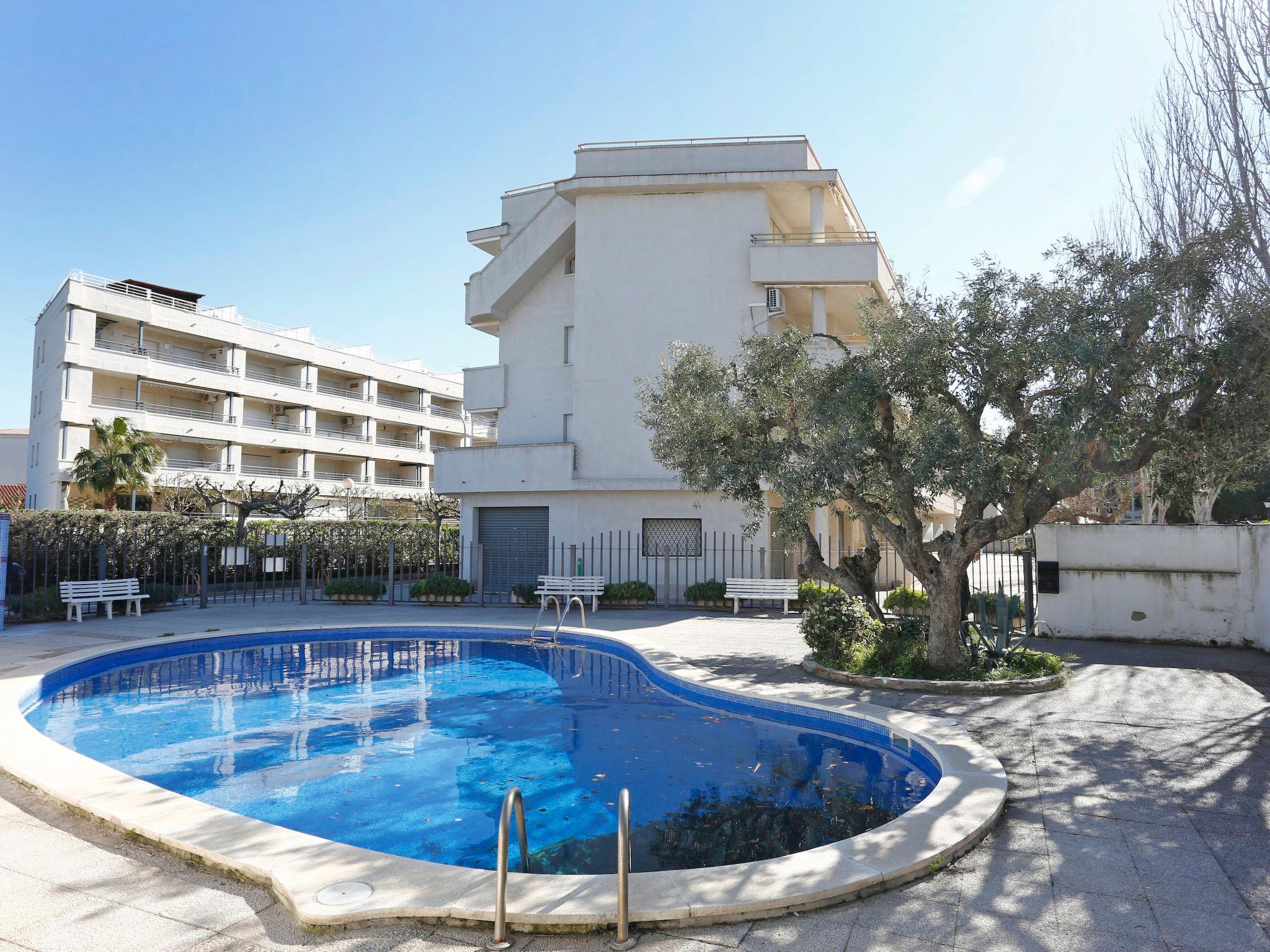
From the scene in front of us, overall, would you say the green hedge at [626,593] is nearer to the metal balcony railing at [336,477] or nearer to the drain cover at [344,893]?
the drain cover at [344,893]

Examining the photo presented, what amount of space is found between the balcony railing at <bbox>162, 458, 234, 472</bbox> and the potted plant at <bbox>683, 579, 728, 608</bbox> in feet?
95.4

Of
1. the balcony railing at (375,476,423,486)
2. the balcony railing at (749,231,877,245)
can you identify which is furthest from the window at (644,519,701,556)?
the balcony railing at (375,476,423,486)

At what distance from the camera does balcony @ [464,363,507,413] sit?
2395 centimetres

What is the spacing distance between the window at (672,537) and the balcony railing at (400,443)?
31197 millimetres

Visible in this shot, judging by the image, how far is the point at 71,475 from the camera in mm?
31422

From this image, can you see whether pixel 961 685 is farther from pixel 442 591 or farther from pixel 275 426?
pixel 275 426

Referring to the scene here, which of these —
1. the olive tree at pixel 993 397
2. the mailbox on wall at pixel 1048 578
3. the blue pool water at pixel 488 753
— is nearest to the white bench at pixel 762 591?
the blue pool water at pixel 488 753

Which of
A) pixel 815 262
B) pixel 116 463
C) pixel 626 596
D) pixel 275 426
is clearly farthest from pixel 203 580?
pixel 275 426

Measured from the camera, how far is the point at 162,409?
37094 millimetres

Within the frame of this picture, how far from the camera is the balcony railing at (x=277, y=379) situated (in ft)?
137

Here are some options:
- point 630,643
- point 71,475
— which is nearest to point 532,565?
point 630,643

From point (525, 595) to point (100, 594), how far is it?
9187 millimetres

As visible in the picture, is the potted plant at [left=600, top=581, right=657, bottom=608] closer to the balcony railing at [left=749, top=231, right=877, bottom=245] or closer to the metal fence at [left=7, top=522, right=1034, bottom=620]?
the metal fence at [left=7, top=522, right=1034, bottom=620]

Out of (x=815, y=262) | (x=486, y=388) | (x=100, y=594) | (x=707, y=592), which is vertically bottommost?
(x=707, y=592)
